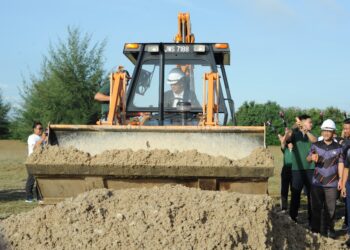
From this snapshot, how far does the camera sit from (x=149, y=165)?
627 centimetres

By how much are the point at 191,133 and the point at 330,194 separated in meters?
2.55

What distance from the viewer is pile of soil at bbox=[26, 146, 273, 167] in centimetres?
628

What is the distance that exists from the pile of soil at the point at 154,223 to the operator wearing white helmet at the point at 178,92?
2.34 metres

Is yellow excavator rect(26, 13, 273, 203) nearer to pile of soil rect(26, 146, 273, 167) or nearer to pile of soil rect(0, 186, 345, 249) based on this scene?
pile of soil rect(26, 146, 273, 167)

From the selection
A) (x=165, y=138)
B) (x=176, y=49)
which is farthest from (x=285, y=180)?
(x=165, y=138)

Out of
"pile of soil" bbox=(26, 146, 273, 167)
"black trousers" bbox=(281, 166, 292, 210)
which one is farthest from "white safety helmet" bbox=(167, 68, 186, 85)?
"black trousers" bbox=(281, 166, 292, 210)

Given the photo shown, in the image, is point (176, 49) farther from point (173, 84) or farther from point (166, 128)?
point (166, 128)

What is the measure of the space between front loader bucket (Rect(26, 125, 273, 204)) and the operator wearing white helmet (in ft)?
4.33

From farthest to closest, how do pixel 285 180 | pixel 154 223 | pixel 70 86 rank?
pixel 70 86 → pixel 285 180 → pixel 154 223

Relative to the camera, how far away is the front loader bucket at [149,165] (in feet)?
20.4

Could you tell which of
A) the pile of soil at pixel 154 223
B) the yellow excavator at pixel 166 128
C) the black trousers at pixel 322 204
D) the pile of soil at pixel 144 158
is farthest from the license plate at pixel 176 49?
the pile of soil at pixel 154 223

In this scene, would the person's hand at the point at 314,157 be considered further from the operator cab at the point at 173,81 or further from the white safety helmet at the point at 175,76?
the white safety helmet at the point at 175,76

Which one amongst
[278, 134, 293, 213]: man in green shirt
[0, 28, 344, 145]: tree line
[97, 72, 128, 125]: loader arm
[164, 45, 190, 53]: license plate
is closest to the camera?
[97, 72, 128, 125]: loader arm

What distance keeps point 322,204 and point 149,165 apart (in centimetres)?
305
